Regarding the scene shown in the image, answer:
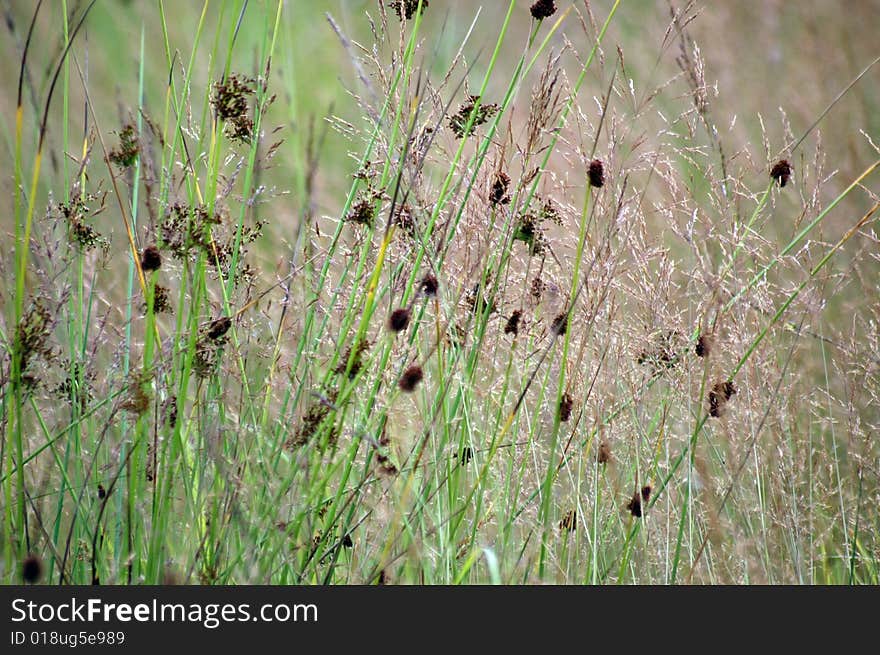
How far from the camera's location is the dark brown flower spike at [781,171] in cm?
165

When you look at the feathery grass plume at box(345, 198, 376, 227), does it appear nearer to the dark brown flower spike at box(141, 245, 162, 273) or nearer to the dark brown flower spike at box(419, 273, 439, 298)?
the dark brown flower spike at box(419, 273, 439, 298)

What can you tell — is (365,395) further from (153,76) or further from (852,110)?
(153,76)

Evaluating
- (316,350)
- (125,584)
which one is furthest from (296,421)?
(125,584)

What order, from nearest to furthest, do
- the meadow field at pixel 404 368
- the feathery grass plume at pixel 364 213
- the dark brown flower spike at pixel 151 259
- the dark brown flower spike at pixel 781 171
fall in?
the dark brown flower spike at pixel 151 259 < the meadow field at pixel 404 368 < the feathery grass plume at pixel 364 213 < the dark brown flower spike at pixel 781 171

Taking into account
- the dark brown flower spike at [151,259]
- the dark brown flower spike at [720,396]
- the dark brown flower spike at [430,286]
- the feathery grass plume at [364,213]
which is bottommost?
the dark brown flower spike at [720,396]

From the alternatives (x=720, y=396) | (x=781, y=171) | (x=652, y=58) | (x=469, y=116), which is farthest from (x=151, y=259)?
(x=652, y=58)

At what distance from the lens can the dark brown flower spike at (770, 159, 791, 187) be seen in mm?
1649

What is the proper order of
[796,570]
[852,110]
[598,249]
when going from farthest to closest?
1. [852,110]
2. [796,570]
3. [598,249]

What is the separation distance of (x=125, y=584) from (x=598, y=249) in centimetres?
89

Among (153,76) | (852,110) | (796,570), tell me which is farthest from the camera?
(153,76)

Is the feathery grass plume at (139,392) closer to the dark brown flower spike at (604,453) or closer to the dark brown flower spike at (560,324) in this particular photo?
the dark brown flower spike at (560,324)

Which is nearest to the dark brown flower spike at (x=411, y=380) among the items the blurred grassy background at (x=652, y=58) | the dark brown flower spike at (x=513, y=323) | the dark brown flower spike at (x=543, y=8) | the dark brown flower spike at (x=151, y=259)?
the dark brown flower spike at (x=513, y=323)

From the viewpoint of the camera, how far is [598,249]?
5.01 ft

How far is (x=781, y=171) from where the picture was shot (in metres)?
1.66
